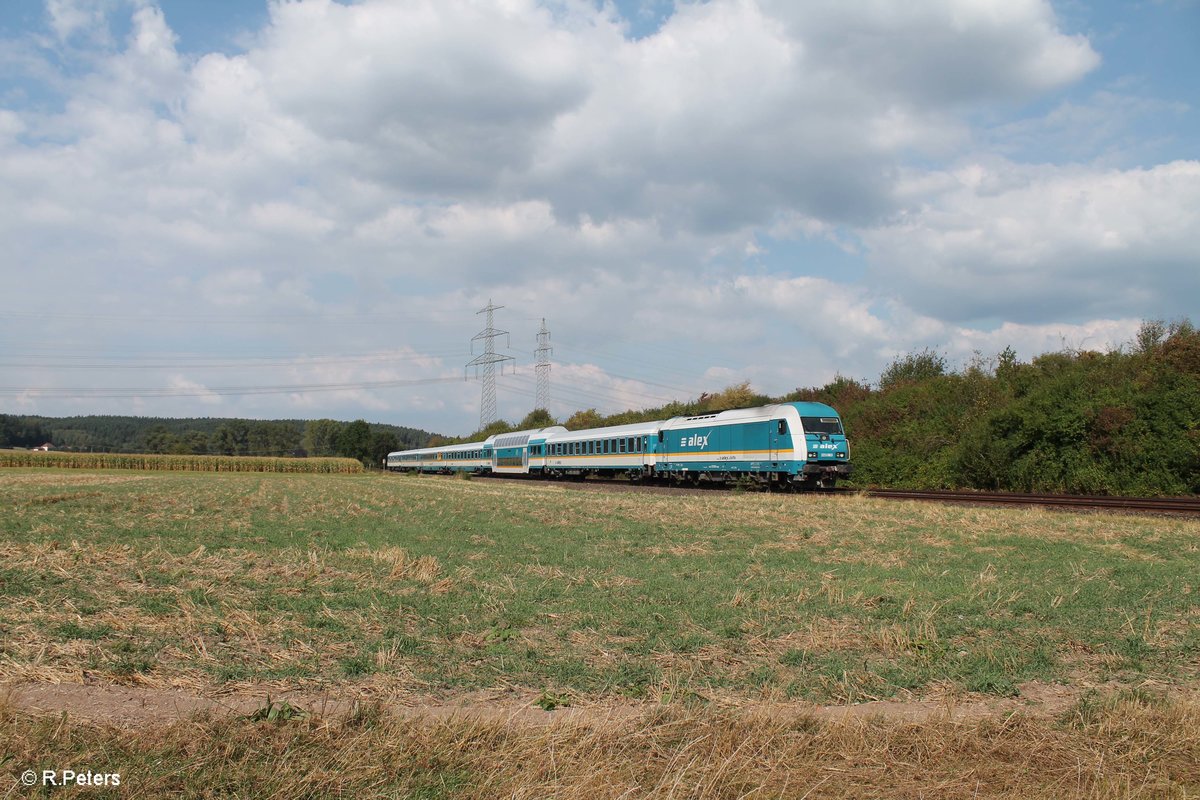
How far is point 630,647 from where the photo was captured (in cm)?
767

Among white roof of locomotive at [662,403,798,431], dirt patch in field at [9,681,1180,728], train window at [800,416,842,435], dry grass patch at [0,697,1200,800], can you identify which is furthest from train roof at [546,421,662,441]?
dry grass patch at [0,697,1200,800]

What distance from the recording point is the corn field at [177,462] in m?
75.4

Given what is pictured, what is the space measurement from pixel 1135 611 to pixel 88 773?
10.1 m

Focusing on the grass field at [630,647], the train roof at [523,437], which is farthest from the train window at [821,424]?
the train roof at [523,437]

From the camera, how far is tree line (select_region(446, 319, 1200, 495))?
30.7 meters

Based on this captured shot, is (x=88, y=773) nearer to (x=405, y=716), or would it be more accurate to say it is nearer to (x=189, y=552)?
(x=405, y=716)

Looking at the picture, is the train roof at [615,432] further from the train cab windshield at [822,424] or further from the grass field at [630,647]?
the grass field at [630,647]

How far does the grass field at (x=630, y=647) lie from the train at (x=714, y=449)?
54.0ft

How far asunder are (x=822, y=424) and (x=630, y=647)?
26.7m

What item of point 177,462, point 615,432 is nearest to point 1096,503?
point 615,432

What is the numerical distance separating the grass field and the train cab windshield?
1661 centimetres

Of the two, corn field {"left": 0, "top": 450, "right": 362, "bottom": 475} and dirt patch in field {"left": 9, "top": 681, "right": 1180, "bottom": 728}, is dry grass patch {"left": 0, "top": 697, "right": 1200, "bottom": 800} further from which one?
corn field {"left": 0, "top": 450, "right": 362, "bottom": 475}

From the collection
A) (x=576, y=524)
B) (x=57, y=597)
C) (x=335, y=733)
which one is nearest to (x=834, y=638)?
(x=335, y=733)

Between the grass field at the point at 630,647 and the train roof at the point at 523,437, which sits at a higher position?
the train roof at the point at 523,437
